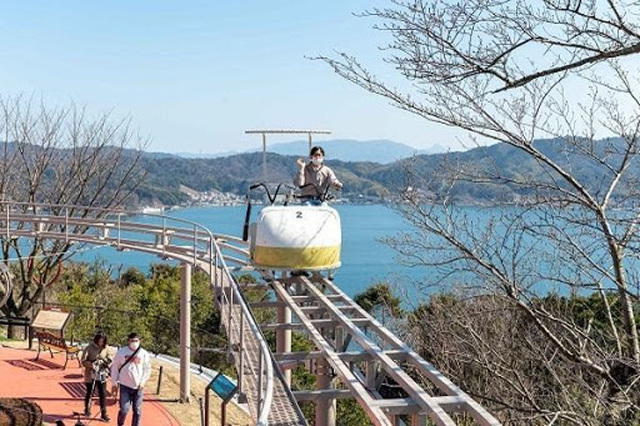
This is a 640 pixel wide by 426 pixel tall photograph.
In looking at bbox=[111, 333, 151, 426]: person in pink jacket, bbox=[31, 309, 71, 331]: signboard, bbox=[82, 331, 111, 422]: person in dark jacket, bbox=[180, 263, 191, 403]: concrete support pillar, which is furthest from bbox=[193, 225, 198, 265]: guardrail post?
bbox=[31, 309, 71, 331]: signboard

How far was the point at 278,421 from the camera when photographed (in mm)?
6160


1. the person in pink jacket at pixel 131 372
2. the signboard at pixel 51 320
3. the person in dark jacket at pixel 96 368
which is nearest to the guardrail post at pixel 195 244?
the person in dark jacket at pixel 96 368

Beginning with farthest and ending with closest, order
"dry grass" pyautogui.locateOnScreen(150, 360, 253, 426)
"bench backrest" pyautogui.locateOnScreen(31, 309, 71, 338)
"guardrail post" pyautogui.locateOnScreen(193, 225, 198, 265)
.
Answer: "bench backrest" pyautogui.locateOnScreen(31, 309, 71, 338) → "guardrail post" pyautogui.locateOnScreen(193, 225, 198, 265) → "dry grass" pyautogui.locateOnScreen(150, 360, 253, 426)

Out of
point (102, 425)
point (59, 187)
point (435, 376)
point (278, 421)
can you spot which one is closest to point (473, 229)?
point (435, 376)

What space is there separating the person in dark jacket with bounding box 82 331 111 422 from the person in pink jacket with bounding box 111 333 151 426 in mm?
1343

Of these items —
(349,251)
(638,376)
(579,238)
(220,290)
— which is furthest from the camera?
(349,251)

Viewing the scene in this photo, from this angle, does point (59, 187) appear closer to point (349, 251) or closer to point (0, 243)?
point (0, 243)

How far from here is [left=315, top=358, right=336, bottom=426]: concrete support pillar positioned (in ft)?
29.0

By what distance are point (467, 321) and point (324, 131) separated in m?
3.88

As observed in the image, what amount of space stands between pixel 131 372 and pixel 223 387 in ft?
7.38

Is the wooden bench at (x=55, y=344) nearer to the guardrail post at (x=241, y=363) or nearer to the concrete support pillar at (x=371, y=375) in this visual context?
the guardrail post at (x=241, y=363)

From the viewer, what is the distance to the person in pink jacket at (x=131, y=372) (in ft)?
31.4

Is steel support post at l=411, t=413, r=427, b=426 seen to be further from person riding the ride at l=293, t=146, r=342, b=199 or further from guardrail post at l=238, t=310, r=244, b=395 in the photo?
person riding the ride at l=293, t=146, r=342, b=199

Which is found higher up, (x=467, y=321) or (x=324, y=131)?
(x=324, y=131)
